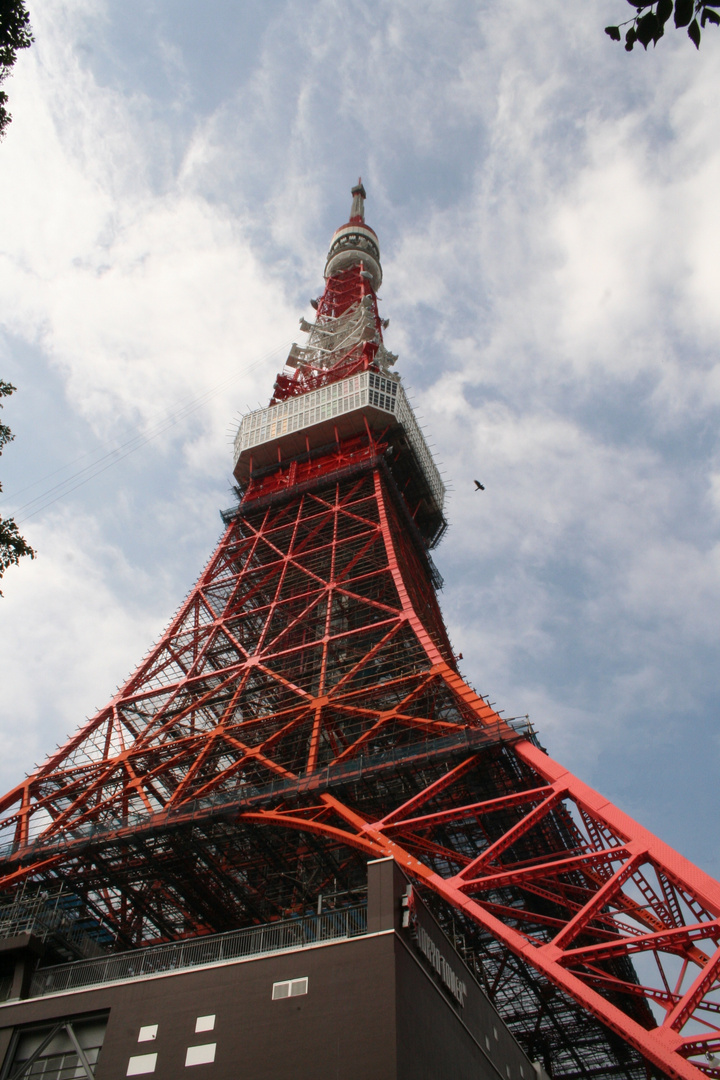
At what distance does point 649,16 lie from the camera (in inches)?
284

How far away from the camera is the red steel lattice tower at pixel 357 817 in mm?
18453

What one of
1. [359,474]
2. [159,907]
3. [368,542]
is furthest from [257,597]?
[159,907]

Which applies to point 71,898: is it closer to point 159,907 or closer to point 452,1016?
point 159,907

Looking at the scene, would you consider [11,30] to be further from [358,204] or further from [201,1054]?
[358,204]

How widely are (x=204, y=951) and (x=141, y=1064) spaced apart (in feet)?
11.2

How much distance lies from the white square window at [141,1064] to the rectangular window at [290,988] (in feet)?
8.79

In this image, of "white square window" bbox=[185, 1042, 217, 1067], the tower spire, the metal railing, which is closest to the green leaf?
the metal railing

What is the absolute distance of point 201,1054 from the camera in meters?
16.4

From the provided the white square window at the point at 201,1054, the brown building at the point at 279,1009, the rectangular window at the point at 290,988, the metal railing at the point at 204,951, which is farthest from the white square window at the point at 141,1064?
the rectangular window at the point at 290,988

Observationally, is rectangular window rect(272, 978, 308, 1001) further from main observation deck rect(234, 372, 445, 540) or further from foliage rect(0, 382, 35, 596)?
main observation deck rect(234, 372, 445, 540)

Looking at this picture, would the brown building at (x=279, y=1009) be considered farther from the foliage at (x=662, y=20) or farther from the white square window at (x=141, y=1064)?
the foliage at (x=662, y=20)

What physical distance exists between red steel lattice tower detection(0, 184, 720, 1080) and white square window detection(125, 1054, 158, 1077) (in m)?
6.55

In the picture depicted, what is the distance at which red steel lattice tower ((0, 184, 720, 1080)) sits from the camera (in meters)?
18.5

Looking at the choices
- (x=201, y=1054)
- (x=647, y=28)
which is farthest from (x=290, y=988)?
(x=647, y=28)
